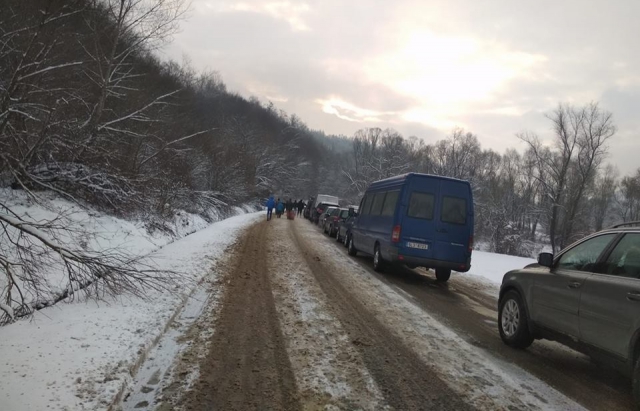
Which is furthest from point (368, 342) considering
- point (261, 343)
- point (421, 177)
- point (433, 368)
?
point (421, 177)

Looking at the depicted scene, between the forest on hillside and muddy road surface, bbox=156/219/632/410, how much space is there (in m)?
1.88

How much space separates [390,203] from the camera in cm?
1073

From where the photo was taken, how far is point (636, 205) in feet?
224

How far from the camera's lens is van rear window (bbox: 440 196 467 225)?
32.5ft

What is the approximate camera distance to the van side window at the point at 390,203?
1032 cm

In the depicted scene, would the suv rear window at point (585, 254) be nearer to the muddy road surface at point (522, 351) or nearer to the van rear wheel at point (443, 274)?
the muddy road surface at point (522, 351)

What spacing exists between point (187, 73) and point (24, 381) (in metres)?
35.6

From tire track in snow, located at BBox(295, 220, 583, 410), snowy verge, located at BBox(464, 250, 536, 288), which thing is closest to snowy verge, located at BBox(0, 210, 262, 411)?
tire track in snow, located at BBox(295, 220, 583, 410)

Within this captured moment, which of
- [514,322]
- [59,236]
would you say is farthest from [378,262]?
[59,236]

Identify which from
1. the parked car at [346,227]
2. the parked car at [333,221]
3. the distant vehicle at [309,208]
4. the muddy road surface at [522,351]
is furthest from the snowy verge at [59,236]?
the distant vehicle at [309,208]

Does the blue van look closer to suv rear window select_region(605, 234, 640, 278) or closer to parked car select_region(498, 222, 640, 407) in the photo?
parked car select_region(498, 222, 640, 407)

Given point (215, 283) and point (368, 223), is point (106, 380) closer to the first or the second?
point (215, 283)

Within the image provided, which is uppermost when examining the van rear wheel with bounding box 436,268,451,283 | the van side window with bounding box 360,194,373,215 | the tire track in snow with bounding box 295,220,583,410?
the van side window with bounding box 360,194,373,215

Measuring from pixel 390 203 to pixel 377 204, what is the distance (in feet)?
3.99
